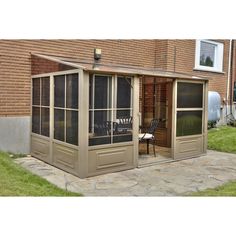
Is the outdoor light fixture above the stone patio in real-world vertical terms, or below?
above

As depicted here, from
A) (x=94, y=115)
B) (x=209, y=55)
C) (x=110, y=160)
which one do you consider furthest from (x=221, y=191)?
(x=209, y=55)

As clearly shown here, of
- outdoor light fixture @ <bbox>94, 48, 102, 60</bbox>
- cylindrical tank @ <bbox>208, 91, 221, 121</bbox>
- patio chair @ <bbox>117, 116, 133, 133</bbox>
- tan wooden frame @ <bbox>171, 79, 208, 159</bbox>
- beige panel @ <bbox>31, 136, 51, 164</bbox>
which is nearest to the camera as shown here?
patio chair @ <bbox>117, 116, 133, 133</bbox>

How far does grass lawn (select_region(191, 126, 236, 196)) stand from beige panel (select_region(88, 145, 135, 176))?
6.58 feet

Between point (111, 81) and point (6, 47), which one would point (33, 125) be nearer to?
point (6, 47)

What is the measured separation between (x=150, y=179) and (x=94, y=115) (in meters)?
1.74

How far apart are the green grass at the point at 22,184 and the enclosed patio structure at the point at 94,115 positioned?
0.89 meters

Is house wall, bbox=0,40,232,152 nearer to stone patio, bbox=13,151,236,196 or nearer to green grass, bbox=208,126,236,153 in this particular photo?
stone patio, bbox=13,151,236,196

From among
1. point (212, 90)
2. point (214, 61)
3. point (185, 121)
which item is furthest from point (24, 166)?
point (214, 61)

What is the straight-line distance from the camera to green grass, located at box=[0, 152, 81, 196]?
14.9 ft

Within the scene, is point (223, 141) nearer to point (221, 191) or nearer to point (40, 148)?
point (221, 191)

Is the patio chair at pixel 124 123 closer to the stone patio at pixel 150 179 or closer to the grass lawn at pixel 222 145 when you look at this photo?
the stone patio at pixel 150 179

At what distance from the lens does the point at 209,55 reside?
12891 mm

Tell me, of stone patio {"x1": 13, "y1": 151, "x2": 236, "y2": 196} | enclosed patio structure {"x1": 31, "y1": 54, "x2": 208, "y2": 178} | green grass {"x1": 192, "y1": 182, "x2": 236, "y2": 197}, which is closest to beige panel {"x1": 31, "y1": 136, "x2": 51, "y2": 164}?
enclosed patio structure {"x1": 31, "y1": 54, "x2": 208, "y2": 178}

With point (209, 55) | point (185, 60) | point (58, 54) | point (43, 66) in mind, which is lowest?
point (43, 66)
